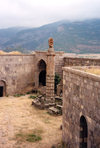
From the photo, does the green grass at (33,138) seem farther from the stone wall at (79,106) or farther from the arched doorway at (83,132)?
the arched doorway at (83,132)

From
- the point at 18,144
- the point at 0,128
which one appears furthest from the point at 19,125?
the point at 18,144

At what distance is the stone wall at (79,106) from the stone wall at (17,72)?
1123 centimetres

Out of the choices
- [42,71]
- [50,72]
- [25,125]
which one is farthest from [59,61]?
[25,125]

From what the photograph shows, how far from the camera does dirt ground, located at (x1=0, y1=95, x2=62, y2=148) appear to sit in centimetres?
933

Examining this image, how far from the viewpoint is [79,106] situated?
7.07m

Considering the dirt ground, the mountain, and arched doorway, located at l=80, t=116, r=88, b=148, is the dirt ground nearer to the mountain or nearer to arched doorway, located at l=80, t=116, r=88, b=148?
arched doorway, located at l=80, t=116, r=88, b=148

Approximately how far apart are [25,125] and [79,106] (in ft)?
17.6

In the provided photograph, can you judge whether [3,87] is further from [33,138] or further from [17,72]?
[33,138]

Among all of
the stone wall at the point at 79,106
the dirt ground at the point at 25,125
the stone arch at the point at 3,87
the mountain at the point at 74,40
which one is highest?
the mountain at the point at 74,40

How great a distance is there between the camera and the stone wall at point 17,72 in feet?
61.1

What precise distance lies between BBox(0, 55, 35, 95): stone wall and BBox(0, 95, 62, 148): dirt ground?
3169 mm

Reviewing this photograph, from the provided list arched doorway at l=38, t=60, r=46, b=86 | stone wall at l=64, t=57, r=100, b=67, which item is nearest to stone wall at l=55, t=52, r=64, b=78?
stone wall at l=64, t=57, r=100, b=67

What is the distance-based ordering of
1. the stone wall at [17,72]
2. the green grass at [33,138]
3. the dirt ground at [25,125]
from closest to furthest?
the dirt ground at [25,125] → the green grass at [33,138] → the stone wall at [17,72]

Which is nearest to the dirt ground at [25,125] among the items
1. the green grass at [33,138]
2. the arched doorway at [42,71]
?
the green grass at [33,138]
